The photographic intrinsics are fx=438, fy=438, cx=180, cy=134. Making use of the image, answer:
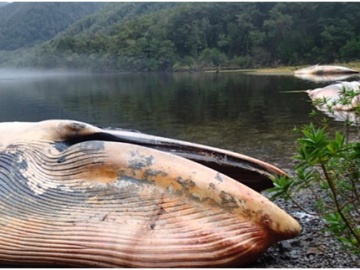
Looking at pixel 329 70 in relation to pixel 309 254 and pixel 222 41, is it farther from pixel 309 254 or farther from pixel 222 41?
pixel 222 41

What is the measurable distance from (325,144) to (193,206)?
161 cm

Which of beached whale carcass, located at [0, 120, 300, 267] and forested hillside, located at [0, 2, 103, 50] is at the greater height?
beached whale carcass, located at [0, 120, 300, 267]

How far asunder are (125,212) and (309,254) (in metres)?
1.67

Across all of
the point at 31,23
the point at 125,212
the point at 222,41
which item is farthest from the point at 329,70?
the point at 31,23

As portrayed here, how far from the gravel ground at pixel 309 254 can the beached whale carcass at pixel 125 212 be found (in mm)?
319

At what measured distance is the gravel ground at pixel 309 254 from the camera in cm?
368

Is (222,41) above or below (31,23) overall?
below

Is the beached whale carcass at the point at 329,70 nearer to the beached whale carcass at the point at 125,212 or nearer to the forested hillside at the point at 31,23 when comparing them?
the beached whale carcass at the point at 125,212

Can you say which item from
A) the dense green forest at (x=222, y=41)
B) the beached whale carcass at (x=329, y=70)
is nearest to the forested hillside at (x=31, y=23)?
the dense green forest at (x=222, y=41)

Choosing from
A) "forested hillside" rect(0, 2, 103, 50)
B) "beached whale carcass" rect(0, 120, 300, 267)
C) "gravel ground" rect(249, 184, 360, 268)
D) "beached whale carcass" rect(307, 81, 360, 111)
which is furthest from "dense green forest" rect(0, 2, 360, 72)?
"beached whale carcass" rect(0, 120, 300, 267)

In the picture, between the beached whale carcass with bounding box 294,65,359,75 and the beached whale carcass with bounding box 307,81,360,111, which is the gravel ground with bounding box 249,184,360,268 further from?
the beached whale carcass with bounding box 294,65,359,75

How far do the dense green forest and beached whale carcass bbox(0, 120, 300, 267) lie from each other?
58.2 meters

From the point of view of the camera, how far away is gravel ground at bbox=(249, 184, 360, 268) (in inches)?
145

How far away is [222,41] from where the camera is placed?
3081 inches
